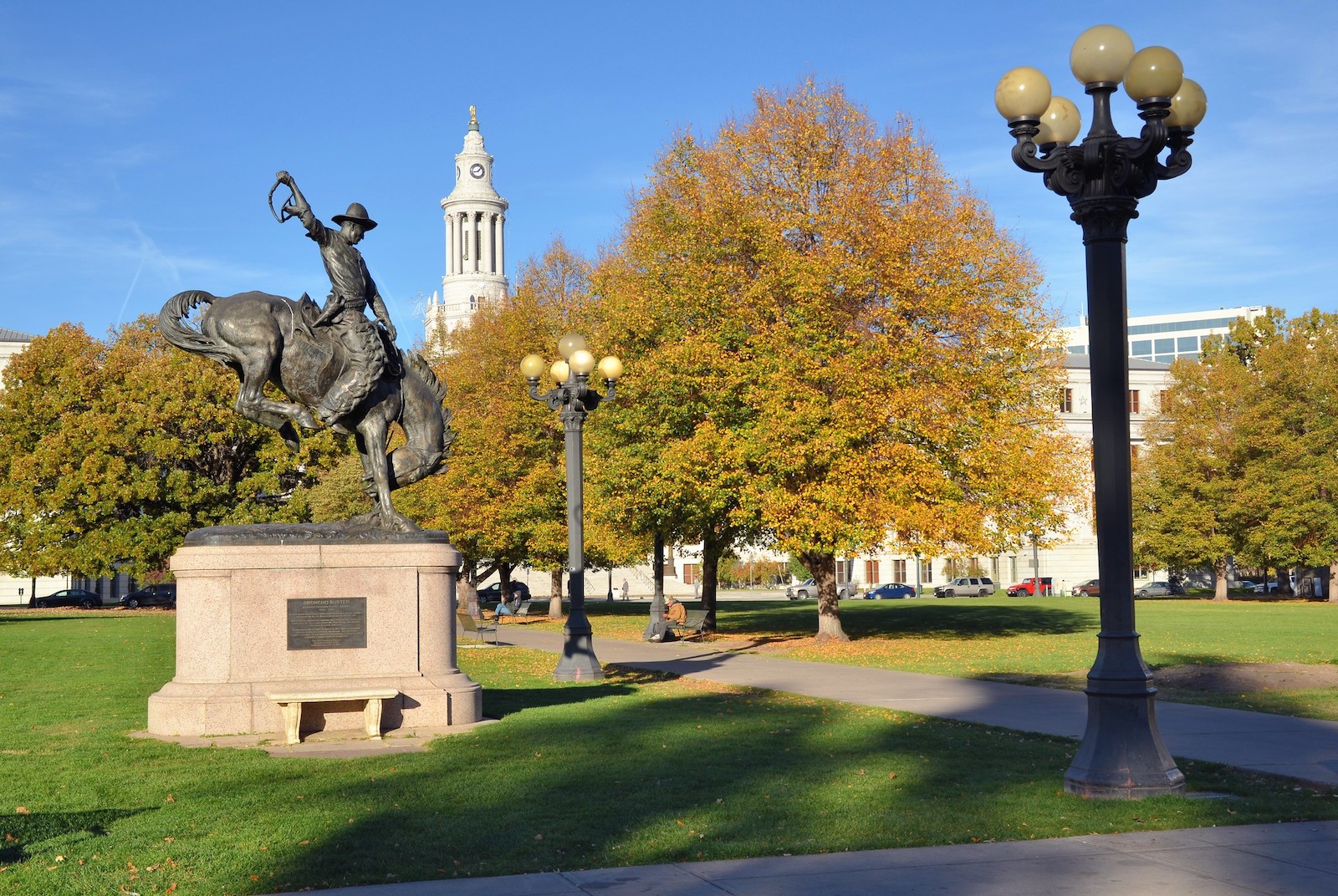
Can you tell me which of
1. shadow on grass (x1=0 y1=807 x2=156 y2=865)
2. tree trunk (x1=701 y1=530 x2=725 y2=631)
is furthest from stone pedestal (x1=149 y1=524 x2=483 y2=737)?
tree trunk (x1=701 y1=530 x2=725 y2=631)

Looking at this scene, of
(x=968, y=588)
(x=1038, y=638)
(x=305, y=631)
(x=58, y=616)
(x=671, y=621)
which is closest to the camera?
(x=305, y=631)

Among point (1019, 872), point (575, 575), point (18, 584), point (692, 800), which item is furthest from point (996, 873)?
point (18, 584)

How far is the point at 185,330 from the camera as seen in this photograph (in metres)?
14.5

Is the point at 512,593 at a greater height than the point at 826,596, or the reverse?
the point at 826,596

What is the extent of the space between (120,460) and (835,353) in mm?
34773

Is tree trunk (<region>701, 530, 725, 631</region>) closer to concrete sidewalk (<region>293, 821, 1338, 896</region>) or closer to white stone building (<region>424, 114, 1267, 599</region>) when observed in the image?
white stone building (<region>424, 114, 1267, 599</region>)

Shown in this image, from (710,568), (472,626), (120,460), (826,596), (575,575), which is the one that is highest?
(120,460)

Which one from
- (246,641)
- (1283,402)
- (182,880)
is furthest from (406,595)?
(1283,402)

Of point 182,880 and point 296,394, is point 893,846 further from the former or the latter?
point 296,394

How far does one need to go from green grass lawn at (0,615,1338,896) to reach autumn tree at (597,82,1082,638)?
13.1m

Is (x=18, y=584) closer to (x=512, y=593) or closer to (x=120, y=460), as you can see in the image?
(x=120, y=460)

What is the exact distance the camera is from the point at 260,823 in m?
8.88

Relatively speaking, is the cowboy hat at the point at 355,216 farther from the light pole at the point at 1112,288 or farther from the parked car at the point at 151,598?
the parked car at the point at 151,598

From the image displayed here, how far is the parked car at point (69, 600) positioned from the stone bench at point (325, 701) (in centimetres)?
5558
